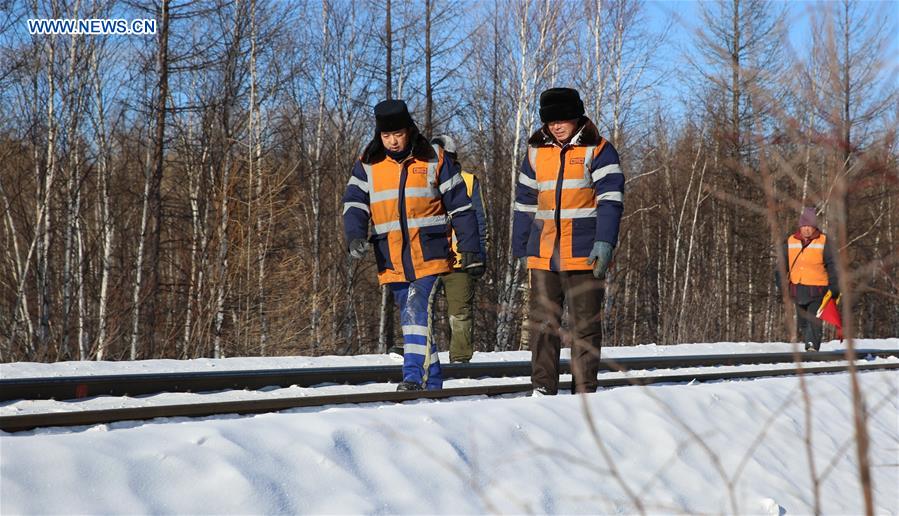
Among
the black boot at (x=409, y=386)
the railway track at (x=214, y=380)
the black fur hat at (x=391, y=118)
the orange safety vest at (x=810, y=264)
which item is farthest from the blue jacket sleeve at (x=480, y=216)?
the orange safety vest at (x=810, y=264)

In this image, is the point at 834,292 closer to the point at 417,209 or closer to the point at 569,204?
the point at 569,204

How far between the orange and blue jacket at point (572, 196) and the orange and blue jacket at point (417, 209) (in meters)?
0.48

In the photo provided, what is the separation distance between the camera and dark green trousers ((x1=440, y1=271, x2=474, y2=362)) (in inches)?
263

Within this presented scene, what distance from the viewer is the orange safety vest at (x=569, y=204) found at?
6.40 meters

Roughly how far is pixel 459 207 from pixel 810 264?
7.68 meters

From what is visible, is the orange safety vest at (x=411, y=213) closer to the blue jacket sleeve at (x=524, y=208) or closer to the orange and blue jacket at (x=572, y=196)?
the blue jacket sleeve at (x=524, y=208)

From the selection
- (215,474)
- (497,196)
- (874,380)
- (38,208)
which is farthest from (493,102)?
(215,474)

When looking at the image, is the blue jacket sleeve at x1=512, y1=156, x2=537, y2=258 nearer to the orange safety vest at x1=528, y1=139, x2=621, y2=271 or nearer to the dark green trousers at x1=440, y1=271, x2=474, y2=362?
the orange safety vest at x1=528, y1=139, x2=621, y2=271

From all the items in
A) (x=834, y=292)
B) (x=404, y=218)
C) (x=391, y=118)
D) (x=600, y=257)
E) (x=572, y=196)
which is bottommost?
(x=834, y=292)

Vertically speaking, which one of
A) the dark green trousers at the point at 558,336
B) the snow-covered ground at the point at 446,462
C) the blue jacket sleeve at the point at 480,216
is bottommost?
the snow-covered ground at the point at 446,462

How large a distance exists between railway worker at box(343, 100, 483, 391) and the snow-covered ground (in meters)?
1.37

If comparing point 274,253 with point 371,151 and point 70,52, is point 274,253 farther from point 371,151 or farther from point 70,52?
point 371,151

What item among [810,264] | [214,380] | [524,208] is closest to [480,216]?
[524,208]

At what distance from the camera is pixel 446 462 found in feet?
10.3
